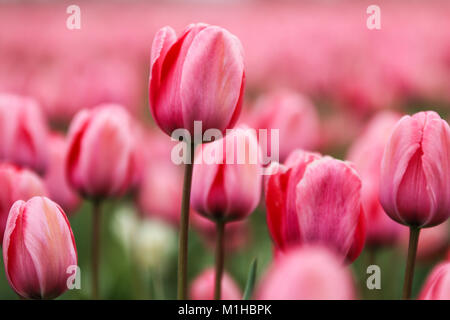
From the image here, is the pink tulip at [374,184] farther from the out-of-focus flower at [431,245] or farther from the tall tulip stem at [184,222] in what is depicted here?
the out-of-focus flower at [431,245]

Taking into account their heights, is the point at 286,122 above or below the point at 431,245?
above

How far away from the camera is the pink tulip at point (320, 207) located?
559 millimetres

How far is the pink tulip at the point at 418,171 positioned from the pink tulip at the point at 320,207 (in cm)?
4

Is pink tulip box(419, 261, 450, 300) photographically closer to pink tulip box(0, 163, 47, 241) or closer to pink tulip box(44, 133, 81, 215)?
pink tulip box(0, 163, 47, 241)

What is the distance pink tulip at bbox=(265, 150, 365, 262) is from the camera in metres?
0.56

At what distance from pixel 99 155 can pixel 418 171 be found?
0.43 meters

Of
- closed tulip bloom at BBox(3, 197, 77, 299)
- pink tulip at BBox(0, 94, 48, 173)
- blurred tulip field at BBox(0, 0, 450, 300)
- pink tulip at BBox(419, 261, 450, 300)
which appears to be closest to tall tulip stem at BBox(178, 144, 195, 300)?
blurred tulip field at BBox(0, 0, 450, 300)

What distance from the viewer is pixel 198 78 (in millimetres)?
574

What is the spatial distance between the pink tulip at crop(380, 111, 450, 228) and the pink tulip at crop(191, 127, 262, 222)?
157 mm

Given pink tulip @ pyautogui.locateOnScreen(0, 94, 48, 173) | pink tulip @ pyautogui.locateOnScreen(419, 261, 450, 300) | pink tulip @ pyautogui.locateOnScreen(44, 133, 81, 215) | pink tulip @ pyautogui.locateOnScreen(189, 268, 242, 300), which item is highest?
pink tulip @ pyautogui.locateOnScreen(0, 94, 48, 173)

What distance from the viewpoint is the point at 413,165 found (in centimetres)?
57

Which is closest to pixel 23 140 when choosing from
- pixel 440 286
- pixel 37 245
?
pixel 37 245

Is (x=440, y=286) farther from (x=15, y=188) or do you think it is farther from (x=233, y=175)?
(x=15, y=188)
